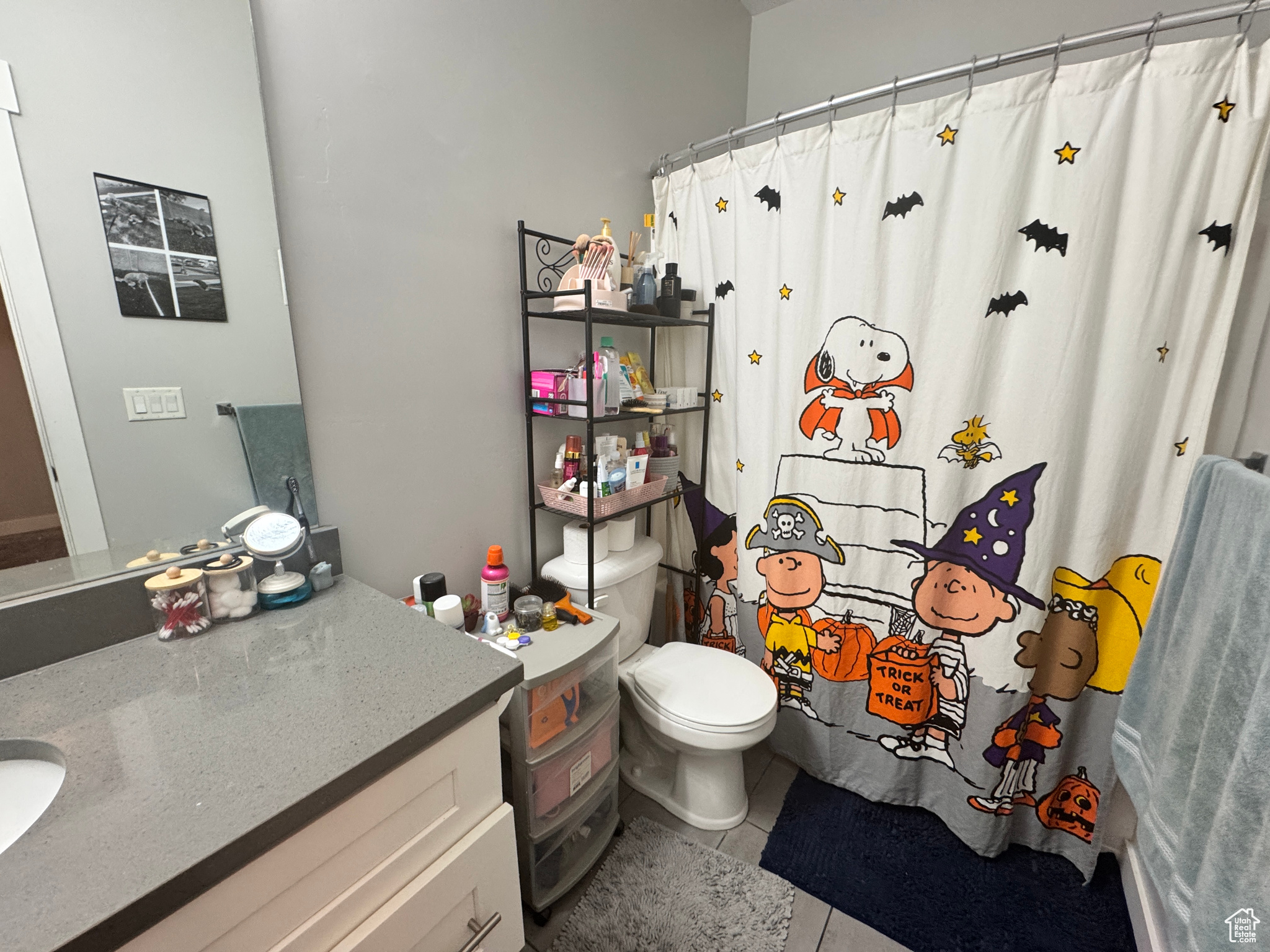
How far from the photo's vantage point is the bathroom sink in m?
0.64

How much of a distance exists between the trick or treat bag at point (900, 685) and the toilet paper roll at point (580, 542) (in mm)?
880

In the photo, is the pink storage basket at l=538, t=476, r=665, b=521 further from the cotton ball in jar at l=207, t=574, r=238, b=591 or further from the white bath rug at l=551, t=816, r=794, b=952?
the white bath rug at l=551, t=816, r=794, b=952

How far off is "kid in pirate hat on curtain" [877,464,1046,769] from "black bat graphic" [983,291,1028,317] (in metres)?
0.39

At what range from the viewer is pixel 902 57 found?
1754 mm

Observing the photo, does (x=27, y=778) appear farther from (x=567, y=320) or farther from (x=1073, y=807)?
(x=1073, y=807)

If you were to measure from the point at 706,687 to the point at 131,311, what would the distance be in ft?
4.93

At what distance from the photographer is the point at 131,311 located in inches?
32.9

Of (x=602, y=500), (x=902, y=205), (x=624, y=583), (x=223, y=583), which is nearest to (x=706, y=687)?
(x=624, y=583)

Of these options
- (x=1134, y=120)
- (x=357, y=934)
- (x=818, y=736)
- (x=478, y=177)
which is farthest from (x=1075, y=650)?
(x=478, y=177)

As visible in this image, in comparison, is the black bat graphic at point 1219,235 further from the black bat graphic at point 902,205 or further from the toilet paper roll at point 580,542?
the toilet paper roll at point 580,542

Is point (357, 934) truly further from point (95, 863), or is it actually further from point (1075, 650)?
point (1075, 650)

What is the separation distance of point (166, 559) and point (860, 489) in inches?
63.6

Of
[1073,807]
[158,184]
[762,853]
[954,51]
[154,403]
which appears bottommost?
[762,853]

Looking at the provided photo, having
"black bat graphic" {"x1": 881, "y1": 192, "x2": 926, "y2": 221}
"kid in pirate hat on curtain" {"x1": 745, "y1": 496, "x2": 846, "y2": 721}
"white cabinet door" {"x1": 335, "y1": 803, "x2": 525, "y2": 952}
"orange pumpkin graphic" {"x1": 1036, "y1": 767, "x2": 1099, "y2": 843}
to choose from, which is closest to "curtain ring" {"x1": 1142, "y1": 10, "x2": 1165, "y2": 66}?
"black bat graphic" {"x1": 881, "y1": 192, "x2": 926, "y2": 221}
